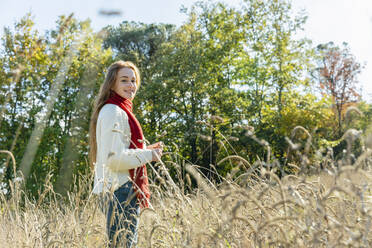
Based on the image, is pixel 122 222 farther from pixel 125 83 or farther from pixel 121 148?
pixel 125 83

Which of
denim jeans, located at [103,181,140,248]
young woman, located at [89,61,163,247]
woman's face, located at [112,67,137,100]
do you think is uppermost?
woman's face, located at [112,67,137,100]

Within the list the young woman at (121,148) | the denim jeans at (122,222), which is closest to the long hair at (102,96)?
the young woman at (121,148)

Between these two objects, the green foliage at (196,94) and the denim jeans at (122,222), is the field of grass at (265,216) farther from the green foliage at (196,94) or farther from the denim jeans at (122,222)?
the green foliage at (196,94)

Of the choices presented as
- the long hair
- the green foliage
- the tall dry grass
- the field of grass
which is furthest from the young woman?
the green foliage

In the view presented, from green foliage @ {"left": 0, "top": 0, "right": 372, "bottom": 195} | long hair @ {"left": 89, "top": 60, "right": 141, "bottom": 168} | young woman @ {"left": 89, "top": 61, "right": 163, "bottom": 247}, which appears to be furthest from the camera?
green foliage @ {"left": 0, "top": 0, "right": 372, "bottom": 195}

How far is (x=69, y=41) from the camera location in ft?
36.2

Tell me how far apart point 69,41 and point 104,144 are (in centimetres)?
916

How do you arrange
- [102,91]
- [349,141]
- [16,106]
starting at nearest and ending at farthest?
1. [349,141]
2. [102,91]
3. [16,106]

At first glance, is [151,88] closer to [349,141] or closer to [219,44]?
[219,44]

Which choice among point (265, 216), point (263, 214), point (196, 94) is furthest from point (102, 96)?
point (196, 94)

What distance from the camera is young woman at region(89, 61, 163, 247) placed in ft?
8.66

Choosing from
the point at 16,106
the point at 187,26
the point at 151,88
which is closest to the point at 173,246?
the point at 16,106

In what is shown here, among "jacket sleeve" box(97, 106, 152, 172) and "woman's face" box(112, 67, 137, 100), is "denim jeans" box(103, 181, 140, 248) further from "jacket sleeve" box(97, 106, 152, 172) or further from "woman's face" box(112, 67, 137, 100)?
"woman's face" box(112, 67, 137, 100)

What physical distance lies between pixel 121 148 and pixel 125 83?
804mm
